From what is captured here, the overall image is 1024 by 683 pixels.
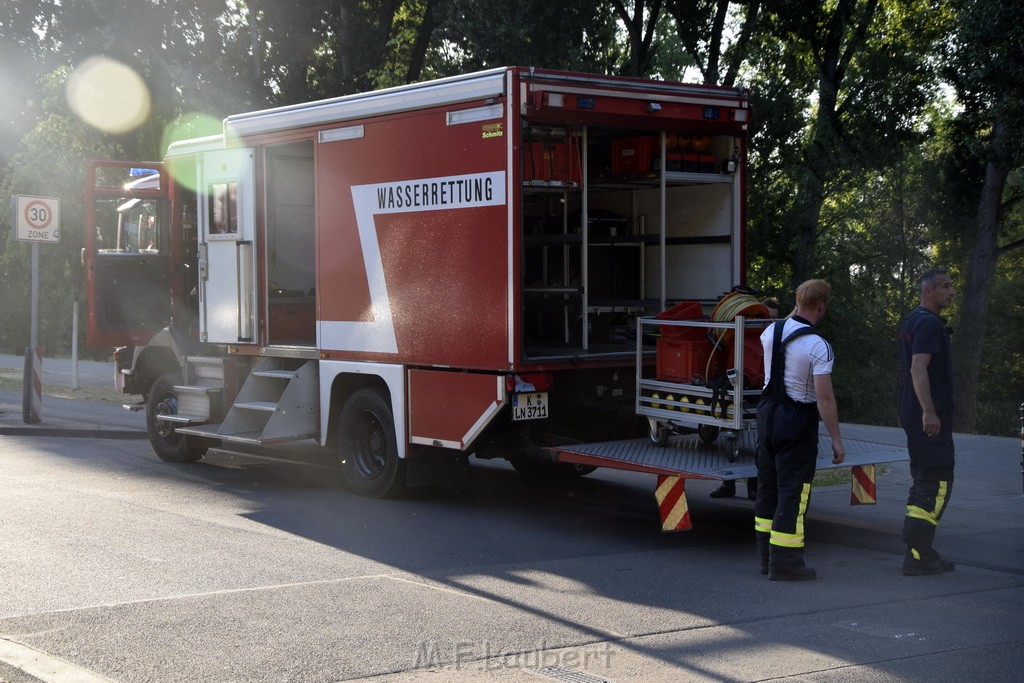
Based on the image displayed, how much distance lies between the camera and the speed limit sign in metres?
16.8

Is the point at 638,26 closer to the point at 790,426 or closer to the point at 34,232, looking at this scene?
the point at 34,232

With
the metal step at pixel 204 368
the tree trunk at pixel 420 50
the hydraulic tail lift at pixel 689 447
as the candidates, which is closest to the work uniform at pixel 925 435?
the hydraulic tail lift at pixel 689 447

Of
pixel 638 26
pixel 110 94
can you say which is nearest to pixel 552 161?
pixel 638 26

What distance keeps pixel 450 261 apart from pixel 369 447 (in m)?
2.14

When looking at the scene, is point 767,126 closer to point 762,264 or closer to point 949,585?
point 762,264

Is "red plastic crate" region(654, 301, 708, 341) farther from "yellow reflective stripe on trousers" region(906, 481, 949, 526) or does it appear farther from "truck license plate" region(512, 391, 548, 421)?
"yellow reflective stripe on trousers" region(906, 481, 949, 526)

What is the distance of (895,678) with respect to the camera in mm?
5484

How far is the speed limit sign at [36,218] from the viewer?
661 inches

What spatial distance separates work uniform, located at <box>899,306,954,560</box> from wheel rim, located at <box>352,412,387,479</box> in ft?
15.0

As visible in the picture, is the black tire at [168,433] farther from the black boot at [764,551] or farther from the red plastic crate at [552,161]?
the black boot at [764,551]

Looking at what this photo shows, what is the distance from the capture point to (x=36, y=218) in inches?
669

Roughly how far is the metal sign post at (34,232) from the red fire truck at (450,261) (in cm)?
433

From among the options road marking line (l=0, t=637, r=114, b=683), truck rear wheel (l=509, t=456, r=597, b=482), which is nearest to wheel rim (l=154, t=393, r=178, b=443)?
truck rear wheel (l=509, t=456, r=597, b=482)

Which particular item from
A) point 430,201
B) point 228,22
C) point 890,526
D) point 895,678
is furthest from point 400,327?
point 228,22
